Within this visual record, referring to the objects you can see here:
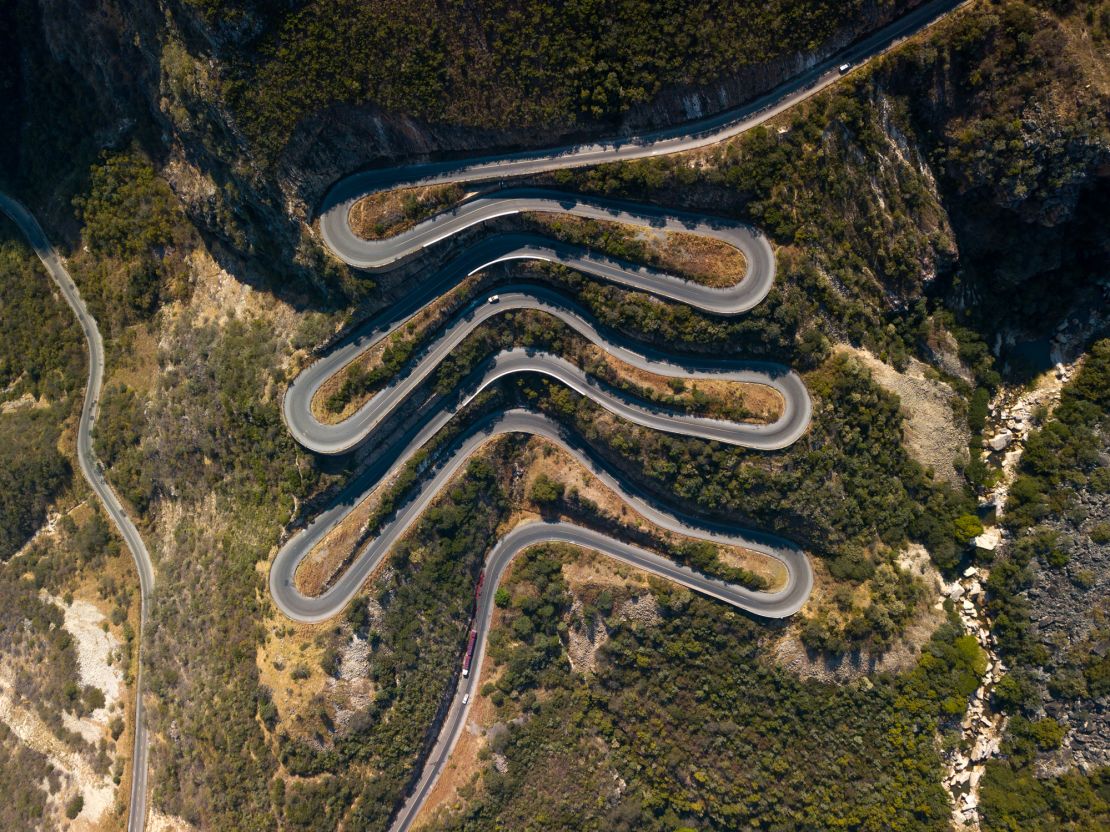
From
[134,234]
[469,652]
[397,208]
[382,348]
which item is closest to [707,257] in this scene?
[397,208]

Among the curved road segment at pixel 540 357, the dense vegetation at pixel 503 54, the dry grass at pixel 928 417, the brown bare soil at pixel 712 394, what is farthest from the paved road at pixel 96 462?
the dry grass at pixel 928 417

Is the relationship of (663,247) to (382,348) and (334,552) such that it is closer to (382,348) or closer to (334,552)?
(382,348)

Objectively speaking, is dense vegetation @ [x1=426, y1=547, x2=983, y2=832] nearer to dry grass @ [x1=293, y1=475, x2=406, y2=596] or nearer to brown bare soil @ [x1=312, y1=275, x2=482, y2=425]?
dry grass @ [x1=293, y1=475, x2=406, y2=596]

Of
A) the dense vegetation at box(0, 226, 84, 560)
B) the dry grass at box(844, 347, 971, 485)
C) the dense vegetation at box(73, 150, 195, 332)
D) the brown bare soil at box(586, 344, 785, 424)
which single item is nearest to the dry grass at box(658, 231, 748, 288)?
the brown bare soil at box(586, 344, 785, 424)

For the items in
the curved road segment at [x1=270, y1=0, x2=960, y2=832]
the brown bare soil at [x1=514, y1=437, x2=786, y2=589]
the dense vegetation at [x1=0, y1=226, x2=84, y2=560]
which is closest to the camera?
the curved road segment at [x1=270, y1=0, x2=960, y2=832]

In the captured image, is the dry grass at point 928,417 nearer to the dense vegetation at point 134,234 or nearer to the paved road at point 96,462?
the dense vegetation at point 134,234

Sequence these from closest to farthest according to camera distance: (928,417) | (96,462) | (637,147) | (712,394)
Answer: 1. (637,147)
2. (712,394)
3. (928,417)
4. (96,462)
